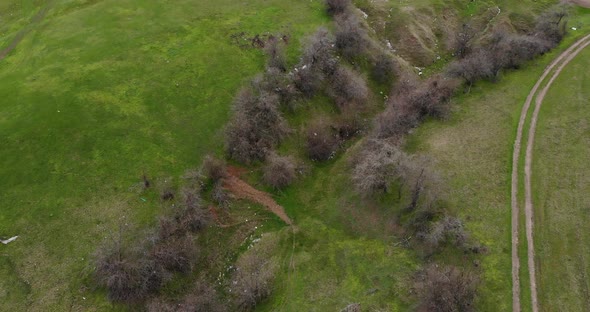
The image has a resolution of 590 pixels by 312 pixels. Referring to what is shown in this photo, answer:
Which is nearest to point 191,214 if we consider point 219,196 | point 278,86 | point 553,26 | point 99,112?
point 219,196

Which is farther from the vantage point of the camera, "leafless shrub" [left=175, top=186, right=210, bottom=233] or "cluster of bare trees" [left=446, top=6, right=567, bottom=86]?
"cluster of bare trees" [left=446, top=6, right=567, bottom=86]

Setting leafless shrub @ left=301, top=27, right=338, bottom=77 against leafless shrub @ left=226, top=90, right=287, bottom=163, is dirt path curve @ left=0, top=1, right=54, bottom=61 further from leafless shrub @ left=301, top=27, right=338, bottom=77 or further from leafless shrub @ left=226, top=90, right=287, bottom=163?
leafless shrub @ left=301, top=27, right=338, bottom=77

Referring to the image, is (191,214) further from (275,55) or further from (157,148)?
(275,55)

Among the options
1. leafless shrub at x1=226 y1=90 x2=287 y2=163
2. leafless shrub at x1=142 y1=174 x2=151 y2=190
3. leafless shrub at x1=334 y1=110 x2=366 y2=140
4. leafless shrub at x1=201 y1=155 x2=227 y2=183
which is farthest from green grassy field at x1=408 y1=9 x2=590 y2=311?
leafless shrub at x1=142 y1=174 x2=151 y2=190

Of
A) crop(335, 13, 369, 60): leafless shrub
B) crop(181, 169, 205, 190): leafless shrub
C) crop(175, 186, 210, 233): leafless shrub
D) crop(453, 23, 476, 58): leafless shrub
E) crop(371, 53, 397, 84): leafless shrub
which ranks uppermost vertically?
crop(335, 13, 369, 60): leafless shrub

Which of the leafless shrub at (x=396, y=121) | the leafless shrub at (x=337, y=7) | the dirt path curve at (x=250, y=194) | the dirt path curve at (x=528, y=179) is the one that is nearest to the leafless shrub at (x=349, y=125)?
the leafless shrub at (x=396, y=121)

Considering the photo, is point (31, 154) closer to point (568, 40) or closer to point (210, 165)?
point (210, 165)
